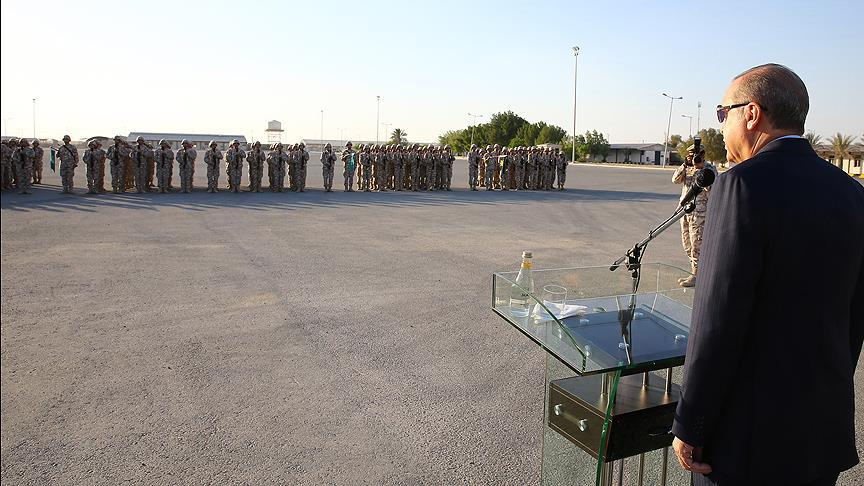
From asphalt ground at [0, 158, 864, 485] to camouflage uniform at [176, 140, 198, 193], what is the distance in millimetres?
8203

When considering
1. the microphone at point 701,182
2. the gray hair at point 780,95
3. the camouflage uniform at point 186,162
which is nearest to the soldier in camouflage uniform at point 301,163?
the camouflage uniform at point 186,162

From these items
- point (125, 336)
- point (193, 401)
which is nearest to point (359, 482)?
point (193, 401)

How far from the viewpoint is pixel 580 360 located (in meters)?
2.24

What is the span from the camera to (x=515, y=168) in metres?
24.3

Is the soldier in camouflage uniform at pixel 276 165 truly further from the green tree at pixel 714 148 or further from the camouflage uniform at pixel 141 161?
the green tree at pixel 714 148

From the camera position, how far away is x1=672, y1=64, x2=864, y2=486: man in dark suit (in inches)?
68.3

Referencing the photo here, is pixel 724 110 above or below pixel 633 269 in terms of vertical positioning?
above

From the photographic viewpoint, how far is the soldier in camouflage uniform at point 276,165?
799 inches

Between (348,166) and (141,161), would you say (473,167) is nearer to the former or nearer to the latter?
(348,166)

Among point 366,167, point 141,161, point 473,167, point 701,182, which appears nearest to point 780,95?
point 701,182

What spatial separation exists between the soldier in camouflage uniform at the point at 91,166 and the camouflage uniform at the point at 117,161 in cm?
47

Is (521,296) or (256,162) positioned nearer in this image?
(521,296)

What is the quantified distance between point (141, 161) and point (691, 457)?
19297 mm

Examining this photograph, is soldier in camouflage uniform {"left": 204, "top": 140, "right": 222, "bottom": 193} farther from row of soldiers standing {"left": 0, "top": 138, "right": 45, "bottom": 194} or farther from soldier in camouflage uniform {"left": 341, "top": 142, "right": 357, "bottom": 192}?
row of soldiers standing {"left": 0, "top": 138, "right": 45, "bottom": 194}
